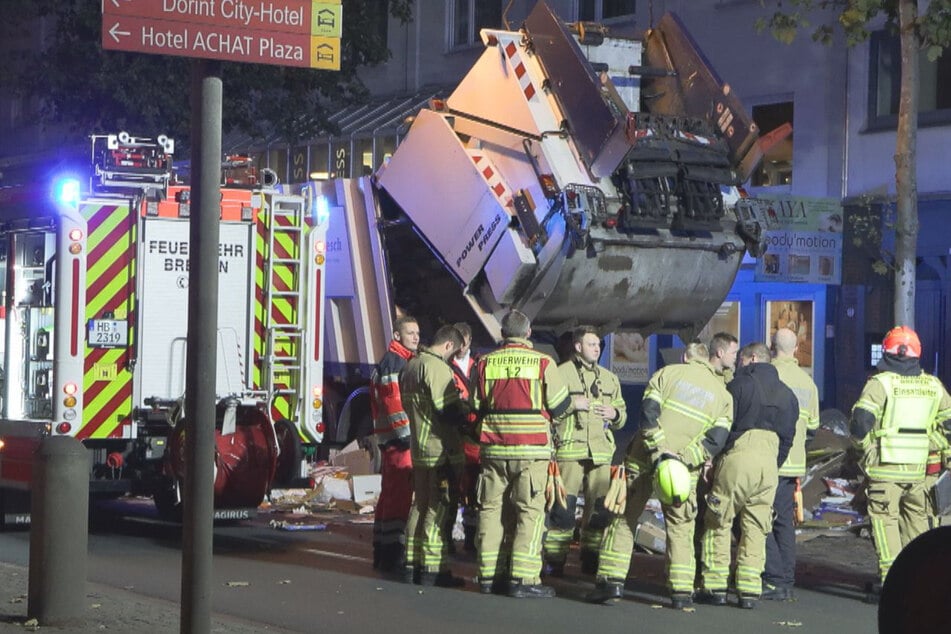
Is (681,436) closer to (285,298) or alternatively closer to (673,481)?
(673,481)

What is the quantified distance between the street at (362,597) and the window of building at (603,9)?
45.0 ft

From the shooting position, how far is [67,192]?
12.3m

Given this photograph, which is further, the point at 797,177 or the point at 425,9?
the point at 425,9

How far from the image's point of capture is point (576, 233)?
13.9 meters

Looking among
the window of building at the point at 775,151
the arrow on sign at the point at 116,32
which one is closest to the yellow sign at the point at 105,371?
the arrow on sign at the point at 116,32

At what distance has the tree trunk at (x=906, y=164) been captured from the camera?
16.0m

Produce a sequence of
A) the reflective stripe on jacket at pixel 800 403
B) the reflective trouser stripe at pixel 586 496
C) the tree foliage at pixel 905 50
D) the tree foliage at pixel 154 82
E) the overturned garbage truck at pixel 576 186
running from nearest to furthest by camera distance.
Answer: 1. the reflective stripe on jacket at pixel 800 403
2. the reflective trouser stripe at pixel 586 496
3. the overturned garbage truck at pixel 576 186
4. the tree foliage at pixel 905 50
5. the tree foliage at pixel 154 82

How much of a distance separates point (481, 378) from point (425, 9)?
19572 mm

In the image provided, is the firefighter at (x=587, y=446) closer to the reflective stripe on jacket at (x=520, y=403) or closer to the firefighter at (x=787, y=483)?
the reflective stripe on jacket at (x=520, y=403)

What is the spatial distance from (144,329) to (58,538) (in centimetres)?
417

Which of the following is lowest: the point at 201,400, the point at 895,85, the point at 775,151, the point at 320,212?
the point at 201,400

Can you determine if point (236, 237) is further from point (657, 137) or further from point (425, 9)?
point (425, 9)

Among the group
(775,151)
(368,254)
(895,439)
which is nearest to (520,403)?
(895,439)

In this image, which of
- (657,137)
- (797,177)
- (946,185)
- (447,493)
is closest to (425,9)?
(797,177)
